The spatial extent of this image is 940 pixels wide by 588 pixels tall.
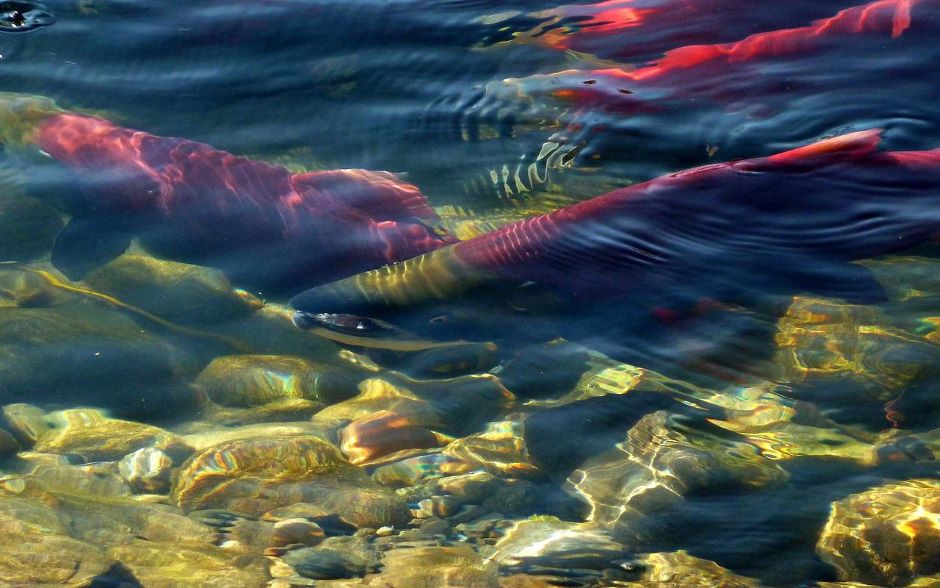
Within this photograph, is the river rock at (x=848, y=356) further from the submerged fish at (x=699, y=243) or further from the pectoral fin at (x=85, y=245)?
the pectoral fin at (x=85, y=245)

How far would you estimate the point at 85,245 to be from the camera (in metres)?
4.39

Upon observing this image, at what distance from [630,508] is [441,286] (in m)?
1.33

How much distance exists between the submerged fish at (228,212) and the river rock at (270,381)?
46 cm

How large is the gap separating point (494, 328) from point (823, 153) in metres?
1.76

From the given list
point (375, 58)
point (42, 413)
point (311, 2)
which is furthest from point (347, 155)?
point (42, 413)

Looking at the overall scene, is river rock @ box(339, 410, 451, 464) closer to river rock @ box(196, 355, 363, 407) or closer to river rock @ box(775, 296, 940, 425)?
river rock @ box(196, 355, 363, 407)

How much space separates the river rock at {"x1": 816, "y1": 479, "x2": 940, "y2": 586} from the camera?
2836 millimetres

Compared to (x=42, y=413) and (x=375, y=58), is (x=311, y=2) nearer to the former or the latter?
(x=375, y=58)

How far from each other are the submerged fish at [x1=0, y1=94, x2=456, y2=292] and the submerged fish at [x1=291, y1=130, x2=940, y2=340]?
12.0 inches

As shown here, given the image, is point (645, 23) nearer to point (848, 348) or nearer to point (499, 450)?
point (848, 348)

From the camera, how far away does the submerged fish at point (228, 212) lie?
14.0ft

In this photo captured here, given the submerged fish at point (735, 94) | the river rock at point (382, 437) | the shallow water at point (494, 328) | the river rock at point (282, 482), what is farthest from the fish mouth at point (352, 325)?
the submerged fish at point (735, 94)

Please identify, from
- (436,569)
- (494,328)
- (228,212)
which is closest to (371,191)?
(228,212)

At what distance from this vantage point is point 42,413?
346 centimetres
